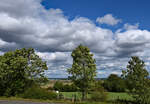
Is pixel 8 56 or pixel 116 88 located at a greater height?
pixel 8 56

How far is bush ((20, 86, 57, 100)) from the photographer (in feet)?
95.0

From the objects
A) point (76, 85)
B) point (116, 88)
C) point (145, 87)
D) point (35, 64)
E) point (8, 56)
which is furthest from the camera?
point (116, 88)

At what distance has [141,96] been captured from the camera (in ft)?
78.5

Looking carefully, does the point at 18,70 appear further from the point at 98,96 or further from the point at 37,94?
the point at 98,96

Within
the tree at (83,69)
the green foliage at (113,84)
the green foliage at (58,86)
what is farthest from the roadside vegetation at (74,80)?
the green foliage at (113,84)

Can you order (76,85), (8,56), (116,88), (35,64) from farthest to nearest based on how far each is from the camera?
(116,88) < (8,56) < (35,64) < (76,85)

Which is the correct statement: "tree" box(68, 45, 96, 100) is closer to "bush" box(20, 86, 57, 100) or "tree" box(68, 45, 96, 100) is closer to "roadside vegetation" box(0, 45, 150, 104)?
"roadside vegetation" box(0, 45, 150, 104)

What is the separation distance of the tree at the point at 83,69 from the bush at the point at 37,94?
19.8ft

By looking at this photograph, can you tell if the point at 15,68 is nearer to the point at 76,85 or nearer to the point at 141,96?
the point at 76,85

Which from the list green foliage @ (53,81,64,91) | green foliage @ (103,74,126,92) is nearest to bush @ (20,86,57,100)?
green foliage @ (53,81,64,91)

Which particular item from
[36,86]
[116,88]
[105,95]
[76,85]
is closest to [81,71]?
[76,85]

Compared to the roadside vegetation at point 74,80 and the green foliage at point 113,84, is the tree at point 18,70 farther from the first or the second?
the green foliage at point 113,84

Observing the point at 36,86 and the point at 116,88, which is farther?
the point at 116,88

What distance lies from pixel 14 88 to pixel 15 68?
11.2 feet
